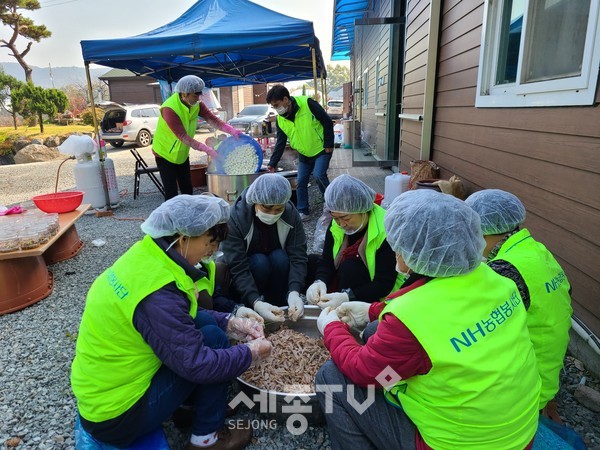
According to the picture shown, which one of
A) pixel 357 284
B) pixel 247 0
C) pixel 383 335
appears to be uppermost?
pixel 247 0

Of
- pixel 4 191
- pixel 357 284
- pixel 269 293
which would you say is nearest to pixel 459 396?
pixel 357 284

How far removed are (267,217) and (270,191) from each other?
0.22m

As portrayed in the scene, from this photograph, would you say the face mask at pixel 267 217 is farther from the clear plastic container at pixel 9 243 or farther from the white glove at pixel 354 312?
the clear plastic container at pixel 9 243

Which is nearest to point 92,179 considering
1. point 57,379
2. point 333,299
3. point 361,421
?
point 57,379

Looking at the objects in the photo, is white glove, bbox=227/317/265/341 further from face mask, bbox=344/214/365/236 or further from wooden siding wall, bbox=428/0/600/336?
wooden siding wall, bbox=428/0/600/336

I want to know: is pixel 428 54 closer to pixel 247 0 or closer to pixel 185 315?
pixel 247 0

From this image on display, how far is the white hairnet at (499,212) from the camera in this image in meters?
1.75

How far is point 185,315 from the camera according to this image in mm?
1494

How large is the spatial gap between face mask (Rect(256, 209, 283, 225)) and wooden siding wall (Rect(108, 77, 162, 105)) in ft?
95.4

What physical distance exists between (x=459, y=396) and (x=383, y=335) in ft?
0.85

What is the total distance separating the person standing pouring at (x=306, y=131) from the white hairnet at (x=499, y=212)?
148 inches

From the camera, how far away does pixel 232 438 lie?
184 centimetres

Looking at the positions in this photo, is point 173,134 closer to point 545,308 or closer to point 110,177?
point 110,177

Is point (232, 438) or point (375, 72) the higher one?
point (375, 72)
